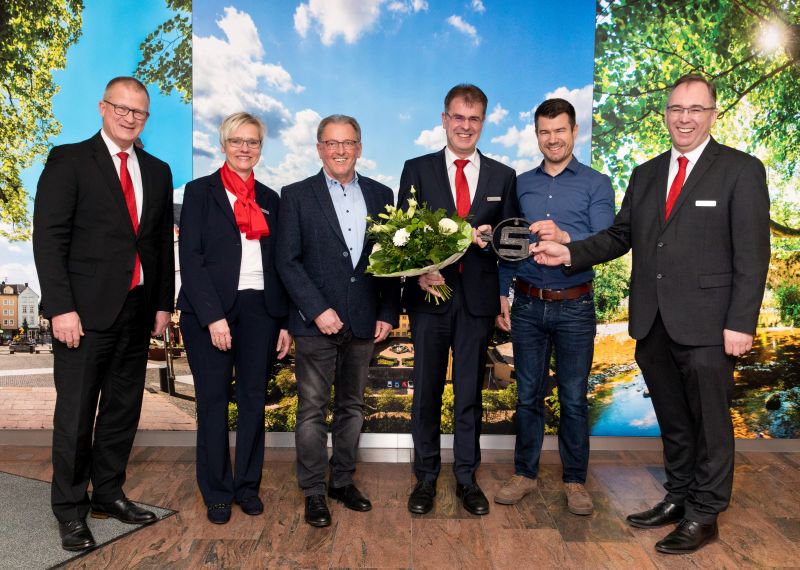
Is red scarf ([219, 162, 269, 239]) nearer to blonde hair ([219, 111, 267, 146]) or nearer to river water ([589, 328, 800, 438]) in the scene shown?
blonde hair ([219, 111, 267, 146])

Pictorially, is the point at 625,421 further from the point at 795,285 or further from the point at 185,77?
the point at 185,77

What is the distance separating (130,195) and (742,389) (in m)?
4.02

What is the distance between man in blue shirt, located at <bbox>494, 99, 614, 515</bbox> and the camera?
3.21 m

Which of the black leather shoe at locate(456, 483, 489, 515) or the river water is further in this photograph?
the river water

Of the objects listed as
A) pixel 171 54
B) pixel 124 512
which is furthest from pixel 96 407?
pixel 171 54

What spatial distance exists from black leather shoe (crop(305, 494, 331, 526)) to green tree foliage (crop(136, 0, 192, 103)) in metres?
2.63

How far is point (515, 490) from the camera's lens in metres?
3.36

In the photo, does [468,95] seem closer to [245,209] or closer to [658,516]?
[245,209]

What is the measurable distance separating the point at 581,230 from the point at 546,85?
1380 millimetres

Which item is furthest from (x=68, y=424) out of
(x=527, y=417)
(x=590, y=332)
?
(x=590, y=332)

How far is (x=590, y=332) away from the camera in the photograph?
10.6 ft

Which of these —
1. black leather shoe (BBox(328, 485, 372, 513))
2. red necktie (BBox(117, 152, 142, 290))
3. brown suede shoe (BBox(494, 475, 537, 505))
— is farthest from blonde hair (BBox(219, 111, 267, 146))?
brown suede shoe (BBox(494, 475, 537, 505))

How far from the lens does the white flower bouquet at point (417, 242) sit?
2.75m

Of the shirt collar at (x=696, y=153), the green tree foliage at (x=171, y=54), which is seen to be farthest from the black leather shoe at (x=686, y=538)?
the green tree foliage at (x=171, y=54)
